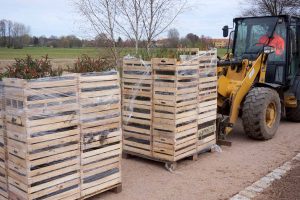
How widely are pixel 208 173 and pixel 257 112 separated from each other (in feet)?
6.50

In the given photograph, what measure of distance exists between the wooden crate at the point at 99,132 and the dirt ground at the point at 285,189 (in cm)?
194

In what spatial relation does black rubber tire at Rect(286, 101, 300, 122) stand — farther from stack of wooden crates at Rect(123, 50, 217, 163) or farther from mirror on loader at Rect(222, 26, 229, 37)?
stack of wooden crates at Rect(123, 50, 217, 163)

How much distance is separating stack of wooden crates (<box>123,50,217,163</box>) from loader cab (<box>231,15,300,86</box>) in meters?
2.65

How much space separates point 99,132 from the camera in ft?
16.0

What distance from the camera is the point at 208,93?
6.68m

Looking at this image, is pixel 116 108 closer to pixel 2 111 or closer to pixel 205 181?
pixel 2 111

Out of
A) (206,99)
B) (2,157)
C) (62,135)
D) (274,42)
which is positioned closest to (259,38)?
(274,42)

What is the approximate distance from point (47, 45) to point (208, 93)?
1622 cm

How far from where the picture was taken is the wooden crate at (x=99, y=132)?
4.68 m

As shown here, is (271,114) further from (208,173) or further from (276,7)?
(276,7)

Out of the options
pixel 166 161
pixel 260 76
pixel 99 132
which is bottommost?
pixel 166 161

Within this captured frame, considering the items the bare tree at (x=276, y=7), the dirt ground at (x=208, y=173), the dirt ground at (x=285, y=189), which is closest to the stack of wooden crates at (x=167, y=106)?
the dirt ground at (x=208, y=173)

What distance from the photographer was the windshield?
28.9 feet

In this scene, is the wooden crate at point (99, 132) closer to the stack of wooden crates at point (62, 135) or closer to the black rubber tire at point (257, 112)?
the stack of wooden crates at point (62, 135)
